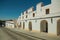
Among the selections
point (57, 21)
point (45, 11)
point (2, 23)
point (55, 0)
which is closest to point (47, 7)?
point (45, 11)

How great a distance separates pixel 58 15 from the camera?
17438 millimetres

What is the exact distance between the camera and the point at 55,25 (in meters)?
18.5

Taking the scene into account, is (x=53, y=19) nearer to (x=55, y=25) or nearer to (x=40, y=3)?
(x=55, y=25)

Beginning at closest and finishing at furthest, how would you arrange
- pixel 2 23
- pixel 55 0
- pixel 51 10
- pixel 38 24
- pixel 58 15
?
pixel 58 15, pixel 55 0, pixel 51 10, pixel 38 24, pixel 2 23

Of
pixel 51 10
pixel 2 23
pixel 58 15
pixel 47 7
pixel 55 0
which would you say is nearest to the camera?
pixel 58 15

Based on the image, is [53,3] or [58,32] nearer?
[58,32]

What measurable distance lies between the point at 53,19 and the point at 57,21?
3.45 feet

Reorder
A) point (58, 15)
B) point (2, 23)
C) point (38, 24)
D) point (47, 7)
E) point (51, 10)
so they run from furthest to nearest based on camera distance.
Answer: point (2, 23), point (38, 24), point (47, 7), point (51, 10), point (58, 15)

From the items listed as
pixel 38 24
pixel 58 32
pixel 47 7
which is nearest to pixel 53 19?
pixel 58 32

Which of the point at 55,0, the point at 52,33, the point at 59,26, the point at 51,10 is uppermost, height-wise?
the point at 55,0

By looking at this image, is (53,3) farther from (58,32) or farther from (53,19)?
(58,32)

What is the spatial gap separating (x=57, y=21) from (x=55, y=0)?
146 inches

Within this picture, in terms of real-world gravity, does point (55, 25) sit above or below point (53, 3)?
below

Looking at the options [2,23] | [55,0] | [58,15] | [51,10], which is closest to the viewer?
[58,15]
